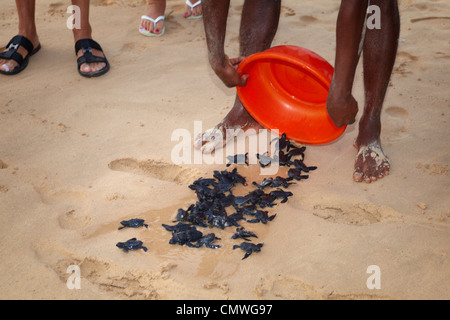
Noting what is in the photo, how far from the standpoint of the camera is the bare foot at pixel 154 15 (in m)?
3.82

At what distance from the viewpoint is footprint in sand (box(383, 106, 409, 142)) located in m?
2.62

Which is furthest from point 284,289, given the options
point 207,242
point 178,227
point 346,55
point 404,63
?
point 404,63

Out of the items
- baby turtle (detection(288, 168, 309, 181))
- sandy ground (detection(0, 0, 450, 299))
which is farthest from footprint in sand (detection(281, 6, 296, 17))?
baby turtle (detection(288, 168, 309, 181))

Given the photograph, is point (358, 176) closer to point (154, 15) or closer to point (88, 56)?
point (88, 56)

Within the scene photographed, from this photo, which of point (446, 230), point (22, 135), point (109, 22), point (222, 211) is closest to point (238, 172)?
point (222, 211)

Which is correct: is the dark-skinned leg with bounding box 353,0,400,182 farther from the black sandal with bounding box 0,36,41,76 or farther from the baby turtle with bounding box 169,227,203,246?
the black sandal with bounding box 0,36,41,76

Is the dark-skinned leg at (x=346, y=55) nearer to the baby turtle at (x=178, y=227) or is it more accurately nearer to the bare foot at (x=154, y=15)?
the baby turtle at (x=178, y=227)

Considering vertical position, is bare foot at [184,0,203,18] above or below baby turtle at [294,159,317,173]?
above

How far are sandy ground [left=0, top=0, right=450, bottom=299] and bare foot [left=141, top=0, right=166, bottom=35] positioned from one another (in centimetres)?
27

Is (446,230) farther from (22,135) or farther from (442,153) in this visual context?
(22,135)

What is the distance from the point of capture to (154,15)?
12.6ft

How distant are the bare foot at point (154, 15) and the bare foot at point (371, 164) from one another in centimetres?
208

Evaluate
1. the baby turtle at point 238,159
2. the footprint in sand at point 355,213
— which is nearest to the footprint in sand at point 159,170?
the baby turtle at point 238,159

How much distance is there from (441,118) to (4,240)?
2.29m
